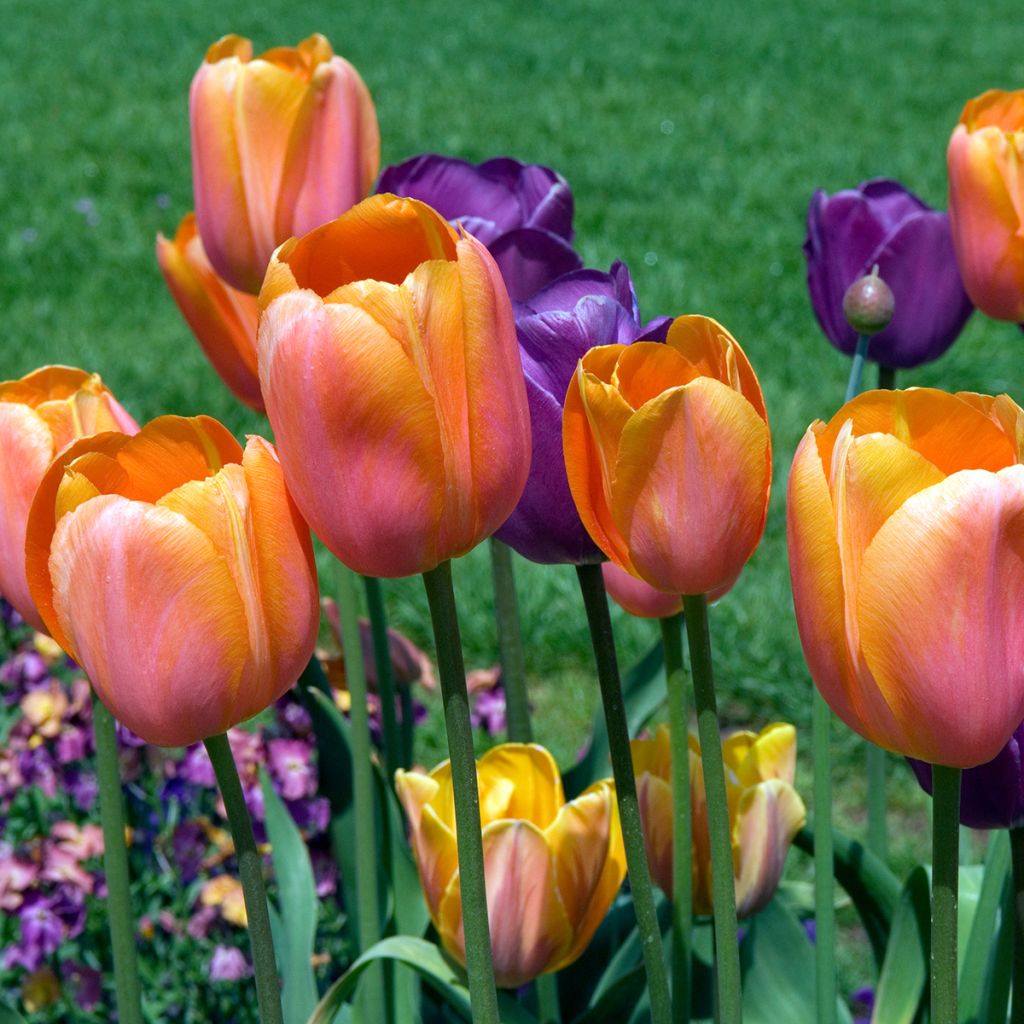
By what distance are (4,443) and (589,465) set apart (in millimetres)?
288

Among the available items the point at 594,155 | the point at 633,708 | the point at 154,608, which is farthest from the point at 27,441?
the point at 594,155

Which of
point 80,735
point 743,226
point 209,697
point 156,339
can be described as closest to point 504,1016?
point 209,697

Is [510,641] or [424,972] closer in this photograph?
[424,972]

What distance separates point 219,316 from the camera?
3.63 ft

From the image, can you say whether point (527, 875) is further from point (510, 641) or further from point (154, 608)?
point (154, 608)

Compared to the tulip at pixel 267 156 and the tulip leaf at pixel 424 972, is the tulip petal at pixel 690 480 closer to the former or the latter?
the tulip leaf at pixel 424 972

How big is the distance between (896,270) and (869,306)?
223mm

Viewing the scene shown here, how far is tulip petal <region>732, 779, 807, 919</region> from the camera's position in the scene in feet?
2.99

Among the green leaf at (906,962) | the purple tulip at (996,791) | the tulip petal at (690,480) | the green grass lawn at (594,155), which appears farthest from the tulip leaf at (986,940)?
the green grass lawn at (594,155)

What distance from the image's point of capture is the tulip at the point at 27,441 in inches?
27.9

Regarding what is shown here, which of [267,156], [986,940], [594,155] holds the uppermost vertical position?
[267,156]

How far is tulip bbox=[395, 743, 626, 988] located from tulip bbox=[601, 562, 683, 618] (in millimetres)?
107

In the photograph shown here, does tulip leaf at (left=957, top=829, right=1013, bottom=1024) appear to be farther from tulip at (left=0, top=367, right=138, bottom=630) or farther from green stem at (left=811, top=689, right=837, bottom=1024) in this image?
tulip at (left=0, top=367, right=138, bottom=630)

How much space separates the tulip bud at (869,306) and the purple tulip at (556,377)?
211 millimetres
